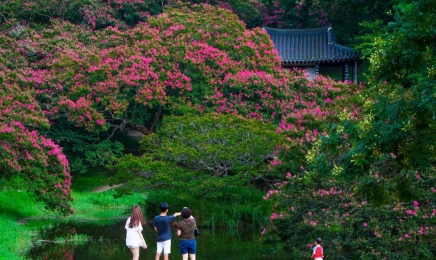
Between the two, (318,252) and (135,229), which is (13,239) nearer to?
(135,229)

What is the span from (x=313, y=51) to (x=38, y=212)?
17.8m

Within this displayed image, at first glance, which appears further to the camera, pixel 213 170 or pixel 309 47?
pixel 309 47

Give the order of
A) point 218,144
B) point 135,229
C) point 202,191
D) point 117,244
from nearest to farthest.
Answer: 1. point 135,229
2. point 117,244
3. point 202,191
4. point 218,144

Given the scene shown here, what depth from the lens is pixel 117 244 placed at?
17859 mm

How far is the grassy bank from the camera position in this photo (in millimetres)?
17156

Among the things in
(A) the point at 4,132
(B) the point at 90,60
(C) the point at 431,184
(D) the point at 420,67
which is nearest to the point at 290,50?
(B) the point at 90,60

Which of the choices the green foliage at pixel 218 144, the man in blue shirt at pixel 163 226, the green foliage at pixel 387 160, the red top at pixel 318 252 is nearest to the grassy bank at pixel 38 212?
the green foliage at pixel 218 144

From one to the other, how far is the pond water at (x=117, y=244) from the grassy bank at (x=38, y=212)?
43cm

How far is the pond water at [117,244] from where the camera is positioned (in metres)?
16.3

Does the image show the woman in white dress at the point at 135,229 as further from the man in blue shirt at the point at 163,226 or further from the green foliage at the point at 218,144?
the green foliage at the point at 218,144

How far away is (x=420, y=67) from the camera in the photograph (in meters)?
9.17

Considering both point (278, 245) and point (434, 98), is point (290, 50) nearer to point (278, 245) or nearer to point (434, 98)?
point (278, 245)

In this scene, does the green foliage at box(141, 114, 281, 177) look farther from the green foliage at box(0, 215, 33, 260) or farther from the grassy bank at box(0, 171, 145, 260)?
the green foliage at box(0, 215, 33, 260)

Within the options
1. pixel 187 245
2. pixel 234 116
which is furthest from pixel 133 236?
pixel 234 116
